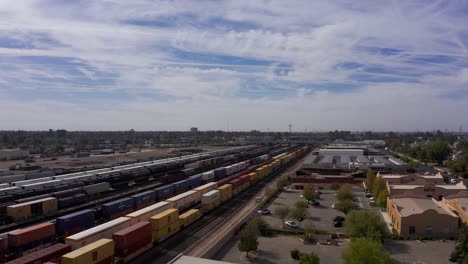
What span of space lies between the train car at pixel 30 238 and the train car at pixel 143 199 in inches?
341

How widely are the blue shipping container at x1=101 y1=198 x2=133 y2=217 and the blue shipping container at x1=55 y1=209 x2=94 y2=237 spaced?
63.1 inches

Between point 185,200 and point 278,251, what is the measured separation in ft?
36.2

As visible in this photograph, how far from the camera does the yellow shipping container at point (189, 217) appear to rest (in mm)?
27078


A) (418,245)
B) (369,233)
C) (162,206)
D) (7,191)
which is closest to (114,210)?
(162,206)

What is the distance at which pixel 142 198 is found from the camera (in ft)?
103

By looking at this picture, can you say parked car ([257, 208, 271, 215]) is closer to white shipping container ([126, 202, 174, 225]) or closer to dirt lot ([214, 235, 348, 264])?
dirt lot ([214, 235, 348, 264])

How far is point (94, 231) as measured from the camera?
20094mm

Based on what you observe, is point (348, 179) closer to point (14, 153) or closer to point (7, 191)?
point (7, 191)

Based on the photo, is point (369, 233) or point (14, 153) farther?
point (14, 153)

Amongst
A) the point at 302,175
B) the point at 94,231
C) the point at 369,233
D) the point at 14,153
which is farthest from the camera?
the point at 14,153

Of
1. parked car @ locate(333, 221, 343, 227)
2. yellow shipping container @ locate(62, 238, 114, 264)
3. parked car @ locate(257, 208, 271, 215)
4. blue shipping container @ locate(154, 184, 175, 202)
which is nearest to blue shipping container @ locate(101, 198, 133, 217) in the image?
blue shipping container @ locate(154, 184, 175, 202)

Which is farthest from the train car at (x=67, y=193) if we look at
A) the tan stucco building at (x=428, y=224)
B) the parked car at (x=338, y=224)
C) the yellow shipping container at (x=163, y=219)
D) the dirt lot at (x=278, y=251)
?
the tan stucco building at (x=428, y=224)

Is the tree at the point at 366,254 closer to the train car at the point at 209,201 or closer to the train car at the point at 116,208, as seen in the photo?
the train car at the point at 209,201

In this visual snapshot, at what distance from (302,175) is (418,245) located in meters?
31.5
